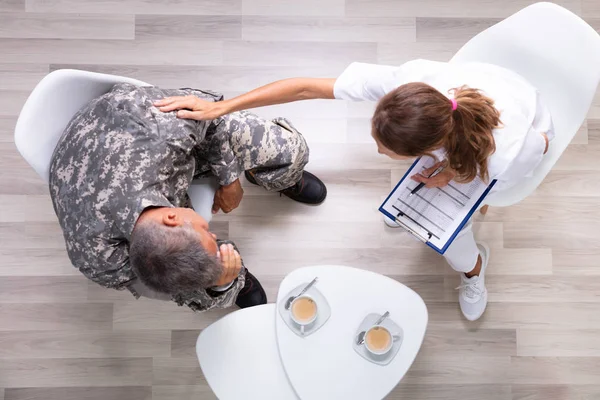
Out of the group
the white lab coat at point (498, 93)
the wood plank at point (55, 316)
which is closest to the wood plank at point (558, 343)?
the white lab coat at point (498, 93)

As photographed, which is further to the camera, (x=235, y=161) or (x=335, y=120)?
(x=335, y=120)

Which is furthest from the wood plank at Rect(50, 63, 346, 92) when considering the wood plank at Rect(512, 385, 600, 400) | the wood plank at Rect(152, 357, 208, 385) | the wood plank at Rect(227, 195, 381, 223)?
the wood plank at Rect(512, 385, 600, 400)

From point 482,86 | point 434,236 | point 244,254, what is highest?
point 482,86

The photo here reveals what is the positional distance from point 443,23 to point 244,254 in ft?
4.75

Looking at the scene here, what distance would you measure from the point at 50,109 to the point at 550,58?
1.70 m

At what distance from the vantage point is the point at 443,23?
2.77m

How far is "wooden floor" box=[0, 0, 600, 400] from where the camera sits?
105 inches

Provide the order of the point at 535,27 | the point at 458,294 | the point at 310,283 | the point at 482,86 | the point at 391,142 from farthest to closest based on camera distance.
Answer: the point at 458,294, the point at 310,283, the point at 535,27, the point at 482,86, the point at 391,142

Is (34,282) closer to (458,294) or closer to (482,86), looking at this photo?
(458,294)

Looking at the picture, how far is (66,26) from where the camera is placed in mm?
2775

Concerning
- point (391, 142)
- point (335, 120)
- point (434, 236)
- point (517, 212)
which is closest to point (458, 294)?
point (517, 212)

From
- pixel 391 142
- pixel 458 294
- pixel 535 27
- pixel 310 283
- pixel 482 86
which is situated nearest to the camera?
pixel 391 142

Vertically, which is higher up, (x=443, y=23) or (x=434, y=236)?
(x=443, y=23)

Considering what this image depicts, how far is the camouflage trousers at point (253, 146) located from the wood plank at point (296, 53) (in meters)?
0.54
